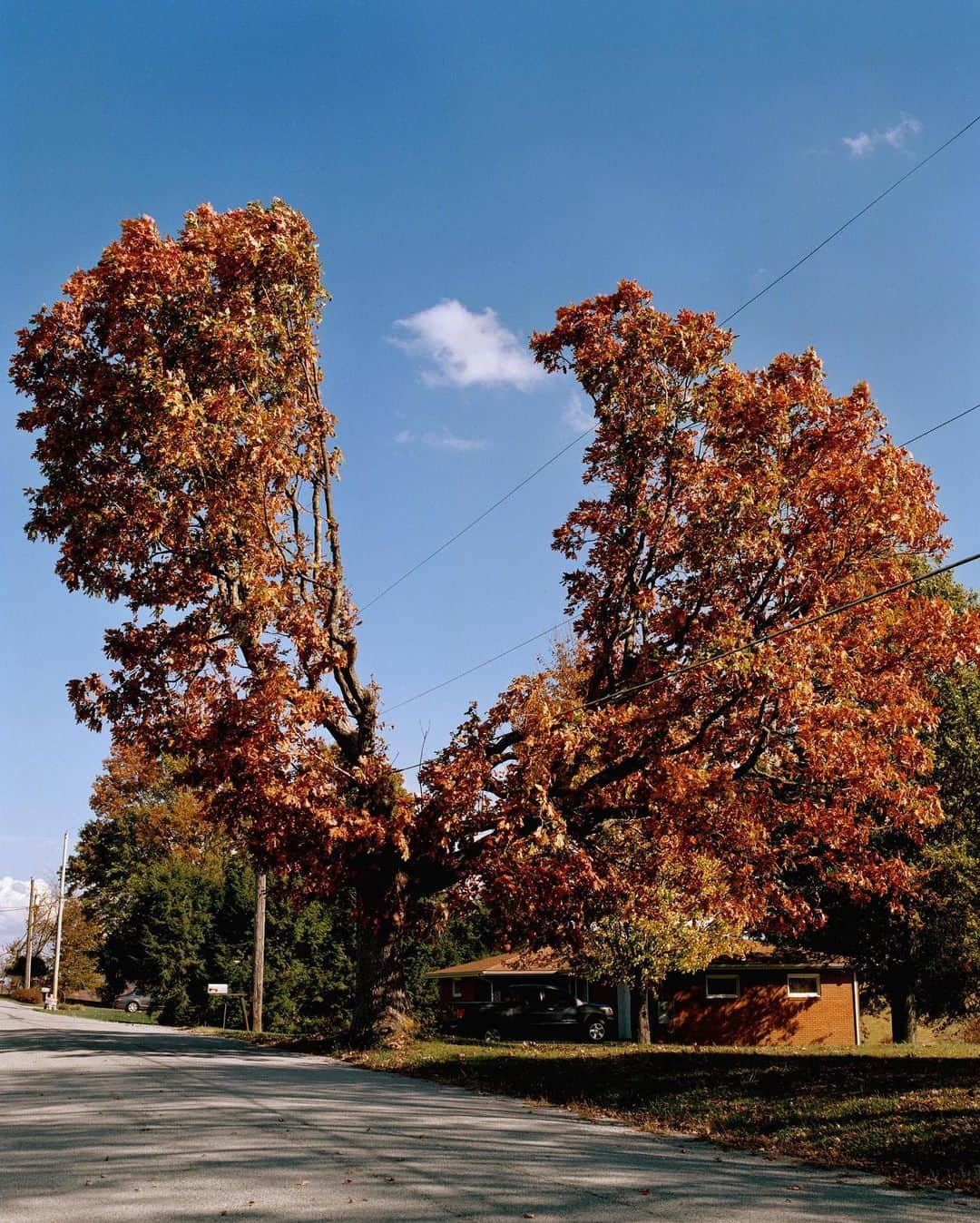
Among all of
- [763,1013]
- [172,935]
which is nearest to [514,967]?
[763,1013]

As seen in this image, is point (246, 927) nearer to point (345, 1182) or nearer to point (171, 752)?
point (171, 752)

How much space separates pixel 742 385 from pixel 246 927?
3478cm

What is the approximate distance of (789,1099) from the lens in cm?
1258

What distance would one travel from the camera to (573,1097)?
14469mm

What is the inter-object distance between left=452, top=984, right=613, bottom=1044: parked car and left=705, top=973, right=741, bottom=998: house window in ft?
11.4

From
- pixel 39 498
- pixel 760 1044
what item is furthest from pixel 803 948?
pixel 39 498

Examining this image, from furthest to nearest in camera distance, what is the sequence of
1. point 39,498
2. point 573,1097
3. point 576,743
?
point 39,498, point 576,743, point 573,1097

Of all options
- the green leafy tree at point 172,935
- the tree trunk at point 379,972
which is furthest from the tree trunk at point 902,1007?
the green leafy tree at point 172,935

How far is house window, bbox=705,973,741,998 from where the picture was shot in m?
37.0

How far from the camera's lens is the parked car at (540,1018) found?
3541 cm

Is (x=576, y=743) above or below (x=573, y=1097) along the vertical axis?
above

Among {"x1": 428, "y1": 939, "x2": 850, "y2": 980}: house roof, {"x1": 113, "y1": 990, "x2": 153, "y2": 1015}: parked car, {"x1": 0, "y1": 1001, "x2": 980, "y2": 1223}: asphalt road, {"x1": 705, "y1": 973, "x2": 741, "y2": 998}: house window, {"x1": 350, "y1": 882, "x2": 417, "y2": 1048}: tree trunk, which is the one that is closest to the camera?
{"x1": 0, "y1": 1001, "x2": 980, "y2": 1223}: asphalt road

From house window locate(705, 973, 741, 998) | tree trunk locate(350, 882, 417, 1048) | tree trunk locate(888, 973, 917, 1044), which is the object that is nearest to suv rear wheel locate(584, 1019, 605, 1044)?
house window locate(705, 973, 741, 998)

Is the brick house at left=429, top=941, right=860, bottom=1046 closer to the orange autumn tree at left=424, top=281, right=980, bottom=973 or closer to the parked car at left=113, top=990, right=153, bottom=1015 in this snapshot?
the orange autumn tree at left=424, top=281, right=980, bottom=973
